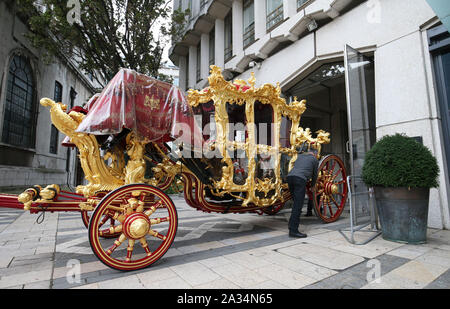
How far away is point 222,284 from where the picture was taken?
6.68 feet

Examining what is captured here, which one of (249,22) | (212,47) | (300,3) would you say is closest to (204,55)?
(212,47)

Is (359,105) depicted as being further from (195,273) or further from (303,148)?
(195,273)

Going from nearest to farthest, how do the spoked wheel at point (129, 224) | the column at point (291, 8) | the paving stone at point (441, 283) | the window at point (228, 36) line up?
the paving stone at point (441, 283) < the spoked wheel at point (129, 224) < the column at point (291, 8) < the window at point (228, 36)

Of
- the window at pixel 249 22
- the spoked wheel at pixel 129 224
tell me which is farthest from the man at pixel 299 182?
the window at pixel 249 22

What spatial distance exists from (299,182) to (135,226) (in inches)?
99.1

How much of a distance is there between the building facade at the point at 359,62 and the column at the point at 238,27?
41 millimetres

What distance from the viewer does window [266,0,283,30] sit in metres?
8.02

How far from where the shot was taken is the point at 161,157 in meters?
3.55

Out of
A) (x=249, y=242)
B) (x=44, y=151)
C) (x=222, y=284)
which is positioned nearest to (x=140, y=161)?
(x=222, y=284)

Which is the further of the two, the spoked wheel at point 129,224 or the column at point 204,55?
the column at point 204,55

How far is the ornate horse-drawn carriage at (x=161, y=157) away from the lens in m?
2.45

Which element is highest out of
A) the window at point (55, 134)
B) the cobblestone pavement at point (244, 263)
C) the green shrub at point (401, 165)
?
the window at point (55, 134)

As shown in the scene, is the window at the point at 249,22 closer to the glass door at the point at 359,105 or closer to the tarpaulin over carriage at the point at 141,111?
the glass door at the point at 359,105

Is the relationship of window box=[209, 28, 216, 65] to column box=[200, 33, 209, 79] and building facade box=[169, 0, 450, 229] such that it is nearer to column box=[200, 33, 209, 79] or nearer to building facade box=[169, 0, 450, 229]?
column box=[200, 33, 209, 79]
